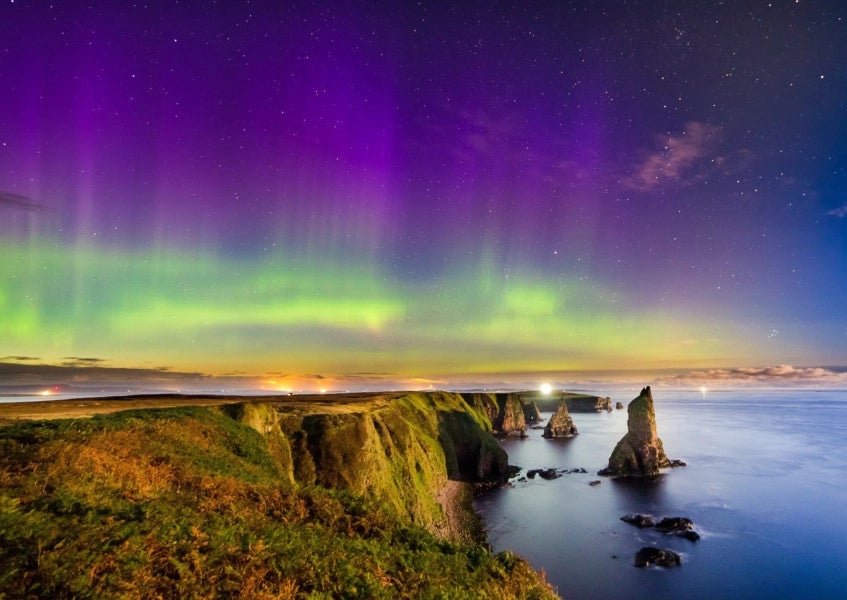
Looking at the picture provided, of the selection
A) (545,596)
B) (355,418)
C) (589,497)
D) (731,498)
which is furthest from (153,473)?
(731,498)

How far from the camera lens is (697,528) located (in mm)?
58250

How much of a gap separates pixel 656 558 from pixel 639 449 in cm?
4932

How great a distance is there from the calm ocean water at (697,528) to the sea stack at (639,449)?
3.98 m

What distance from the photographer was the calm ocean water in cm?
4347

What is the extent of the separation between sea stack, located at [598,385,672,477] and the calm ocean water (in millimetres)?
3984

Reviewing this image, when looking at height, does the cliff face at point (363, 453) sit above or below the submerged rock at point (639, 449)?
above

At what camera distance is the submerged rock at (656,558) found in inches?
1809

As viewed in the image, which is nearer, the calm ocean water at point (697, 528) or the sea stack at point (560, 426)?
the calm ocean water at point (697, 528)

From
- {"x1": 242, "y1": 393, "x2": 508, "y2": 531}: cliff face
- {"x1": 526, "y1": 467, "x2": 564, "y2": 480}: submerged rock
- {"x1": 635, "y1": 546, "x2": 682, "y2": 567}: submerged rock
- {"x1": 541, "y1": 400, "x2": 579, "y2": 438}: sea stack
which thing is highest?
{"x1": 242, "y1": 393, "x2": 508, "y2": 531}: cliff face

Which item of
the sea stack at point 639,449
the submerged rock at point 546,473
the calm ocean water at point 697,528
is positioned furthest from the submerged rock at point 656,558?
the sea stack at point 639,449

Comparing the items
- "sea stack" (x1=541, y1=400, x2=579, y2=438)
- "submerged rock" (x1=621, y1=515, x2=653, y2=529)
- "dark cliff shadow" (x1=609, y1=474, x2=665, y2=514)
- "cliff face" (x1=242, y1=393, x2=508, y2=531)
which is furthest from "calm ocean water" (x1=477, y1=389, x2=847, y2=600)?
"sea stack" (x1=541, y1=400, x2=579, y2=438)

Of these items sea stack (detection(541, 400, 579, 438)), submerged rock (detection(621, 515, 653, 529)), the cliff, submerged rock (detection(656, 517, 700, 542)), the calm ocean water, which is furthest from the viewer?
the cliff

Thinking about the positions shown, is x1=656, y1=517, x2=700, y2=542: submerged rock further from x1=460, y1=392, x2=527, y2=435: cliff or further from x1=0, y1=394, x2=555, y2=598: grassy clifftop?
x1=460, y1=392, x2=527, y2=435: cliff

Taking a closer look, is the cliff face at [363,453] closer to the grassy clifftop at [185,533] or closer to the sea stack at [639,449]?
the grassy clifftop at [185,533]
